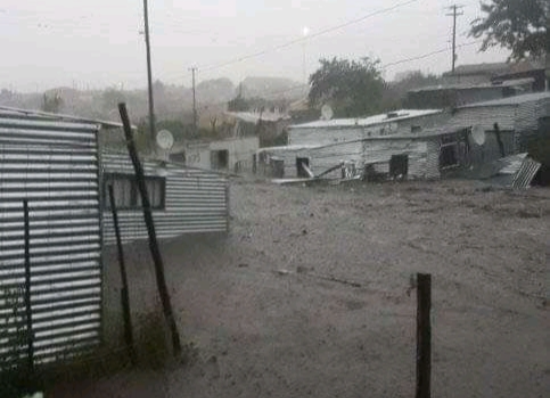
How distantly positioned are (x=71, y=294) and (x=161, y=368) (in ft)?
3.80

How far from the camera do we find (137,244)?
13633mm

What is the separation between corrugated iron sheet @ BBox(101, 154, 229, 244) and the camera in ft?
43.7

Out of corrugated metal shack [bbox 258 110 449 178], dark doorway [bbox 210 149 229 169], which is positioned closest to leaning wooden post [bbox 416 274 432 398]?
corrugated metal shack [bbox 258 110 449 178]

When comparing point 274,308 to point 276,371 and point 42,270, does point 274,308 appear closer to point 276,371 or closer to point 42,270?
point 276,371

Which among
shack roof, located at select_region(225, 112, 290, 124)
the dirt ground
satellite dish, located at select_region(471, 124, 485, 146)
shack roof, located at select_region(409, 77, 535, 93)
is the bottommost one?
the dirt ground

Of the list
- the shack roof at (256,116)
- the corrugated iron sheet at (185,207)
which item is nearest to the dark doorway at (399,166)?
the shack roof at (256,116)

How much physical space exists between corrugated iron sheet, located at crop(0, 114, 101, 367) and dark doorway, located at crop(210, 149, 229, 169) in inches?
1176

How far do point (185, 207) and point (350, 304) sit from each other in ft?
17.6

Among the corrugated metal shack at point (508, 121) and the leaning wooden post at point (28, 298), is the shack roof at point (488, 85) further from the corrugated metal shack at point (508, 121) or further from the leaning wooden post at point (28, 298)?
the leaning wooden post at point (28, 298)

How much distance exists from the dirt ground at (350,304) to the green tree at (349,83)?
108ft

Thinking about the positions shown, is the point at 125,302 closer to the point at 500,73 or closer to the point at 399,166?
the point at 399,166

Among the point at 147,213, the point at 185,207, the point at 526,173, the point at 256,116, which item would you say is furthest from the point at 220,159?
the point at 147,213

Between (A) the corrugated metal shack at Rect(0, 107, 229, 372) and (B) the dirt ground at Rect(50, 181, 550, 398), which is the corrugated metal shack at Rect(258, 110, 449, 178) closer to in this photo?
(B) the dirt ground at Rect(50, 181, 550, 398)

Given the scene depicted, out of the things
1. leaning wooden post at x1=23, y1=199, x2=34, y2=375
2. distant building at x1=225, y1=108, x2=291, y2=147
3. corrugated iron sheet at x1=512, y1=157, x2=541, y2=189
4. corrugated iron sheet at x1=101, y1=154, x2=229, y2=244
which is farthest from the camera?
distant building at x1=225, y1=108, x2=291, y2=147
